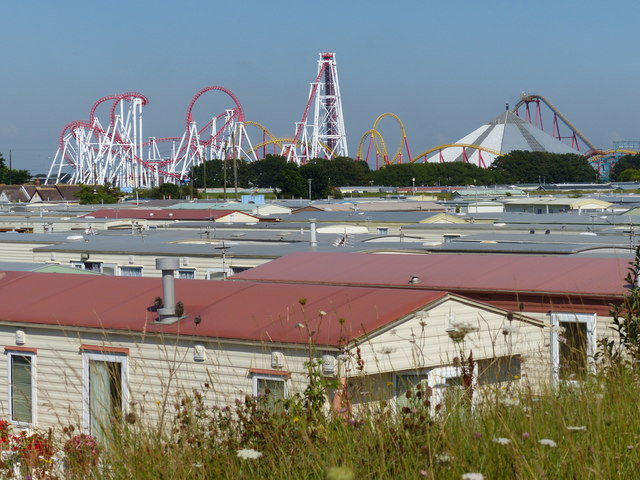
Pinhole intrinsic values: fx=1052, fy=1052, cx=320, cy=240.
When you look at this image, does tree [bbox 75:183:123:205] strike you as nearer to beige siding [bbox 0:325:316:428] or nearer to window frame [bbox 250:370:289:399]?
beige siding [bbox 0:325:316:428]

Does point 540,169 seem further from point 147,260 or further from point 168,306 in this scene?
point 168,306

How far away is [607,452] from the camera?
3.15 meters

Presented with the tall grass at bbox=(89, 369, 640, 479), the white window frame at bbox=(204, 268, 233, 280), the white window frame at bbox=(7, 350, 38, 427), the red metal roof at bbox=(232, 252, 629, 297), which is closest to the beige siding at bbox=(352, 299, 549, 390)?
the red metal roof at bbox=(232, 252, 629, 297)

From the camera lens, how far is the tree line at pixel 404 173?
88.3 m

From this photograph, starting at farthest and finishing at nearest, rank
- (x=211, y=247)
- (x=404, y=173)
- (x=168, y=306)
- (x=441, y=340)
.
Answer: (x=404, y=173) < (x=211, y=247) < (x=168, y=306) < (x=441, y=340)

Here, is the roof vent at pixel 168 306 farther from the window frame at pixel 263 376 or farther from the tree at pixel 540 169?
the tree at pixel 540 169

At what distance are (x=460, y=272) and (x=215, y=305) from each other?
3901mm

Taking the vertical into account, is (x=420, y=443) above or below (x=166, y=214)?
above

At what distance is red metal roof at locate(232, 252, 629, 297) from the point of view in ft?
35.6

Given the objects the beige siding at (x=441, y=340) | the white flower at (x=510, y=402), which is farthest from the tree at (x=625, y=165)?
the white flower at (x=510, y=402)

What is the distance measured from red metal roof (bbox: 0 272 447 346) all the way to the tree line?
71086 millimetres

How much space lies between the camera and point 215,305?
9133 millimetres

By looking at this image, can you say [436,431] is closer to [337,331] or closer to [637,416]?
[637,416]

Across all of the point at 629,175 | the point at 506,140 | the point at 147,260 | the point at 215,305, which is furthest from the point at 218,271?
the point at 506,140
